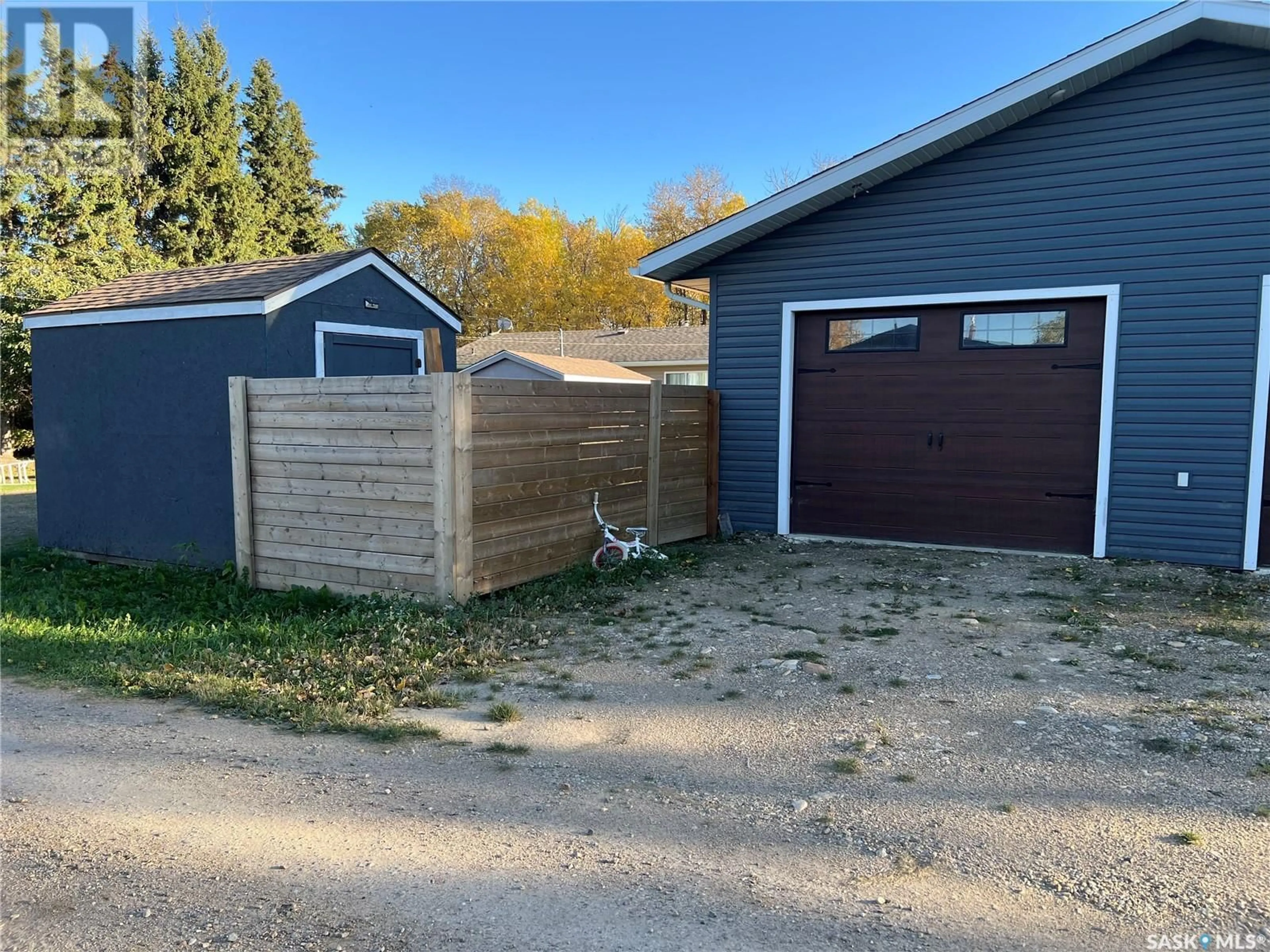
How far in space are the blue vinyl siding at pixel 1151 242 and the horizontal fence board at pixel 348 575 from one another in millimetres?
5223

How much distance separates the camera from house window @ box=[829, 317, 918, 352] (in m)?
8.34

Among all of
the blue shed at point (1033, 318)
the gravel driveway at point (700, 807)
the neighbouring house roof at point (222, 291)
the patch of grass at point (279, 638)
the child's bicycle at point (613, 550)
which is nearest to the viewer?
the gravel driveway at point (700, 807)

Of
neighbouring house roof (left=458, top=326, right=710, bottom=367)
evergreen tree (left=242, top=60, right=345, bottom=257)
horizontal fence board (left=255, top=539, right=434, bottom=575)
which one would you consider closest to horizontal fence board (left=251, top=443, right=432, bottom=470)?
horizontal fence board (left=255, top=539, right=434, bottom=575)

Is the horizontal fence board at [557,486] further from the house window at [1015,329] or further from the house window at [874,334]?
the house window at [1015,329]

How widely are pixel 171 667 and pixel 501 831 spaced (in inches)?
111

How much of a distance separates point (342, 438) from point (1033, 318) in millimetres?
6129

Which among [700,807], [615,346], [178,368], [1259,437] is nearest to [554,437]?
[178,368]

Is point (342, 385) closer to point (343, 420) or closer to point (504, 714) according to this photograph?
point (343, 420)

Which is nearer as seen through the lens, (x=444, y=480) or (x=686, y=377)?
(x=444, y=480)

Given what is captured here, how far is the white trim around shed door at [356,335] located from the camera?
7891 mm

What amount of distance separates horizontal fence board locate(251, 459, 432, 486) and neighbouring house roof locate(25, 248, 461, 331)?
5.20 ft

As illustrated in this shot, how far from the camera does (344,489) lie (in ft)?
20.4

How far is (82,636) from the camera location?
5508 mm

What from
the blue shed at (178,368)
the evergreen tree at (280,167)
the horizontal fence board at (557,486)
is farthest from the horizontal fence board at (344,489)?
the evergreen tree at (280,167)
